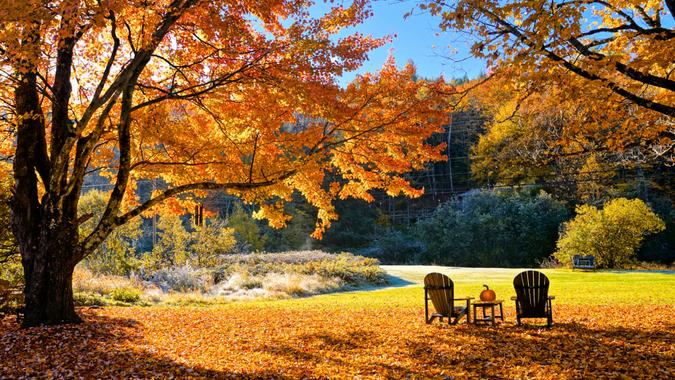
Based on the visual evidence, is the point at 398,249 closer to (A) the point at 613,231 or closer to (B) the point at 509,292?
(A) the point at 613,231

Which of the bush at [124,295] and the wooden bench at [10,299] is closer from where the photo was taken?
the wooden bench at [10,299]

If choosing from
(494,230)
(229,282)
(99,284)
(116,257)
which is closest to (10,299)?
(99,284)

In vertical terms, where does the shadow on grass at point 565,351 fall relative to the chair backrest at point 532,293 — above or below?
below

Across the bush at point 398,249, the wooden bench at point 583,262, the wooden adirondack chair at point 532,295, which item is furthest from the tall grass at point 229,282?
the bush at point 398,249

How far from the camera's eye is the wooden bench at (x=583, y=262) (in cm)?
2134

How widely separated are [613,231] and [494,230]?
385 inches

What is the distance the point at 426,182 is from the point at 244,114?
38.1 metres

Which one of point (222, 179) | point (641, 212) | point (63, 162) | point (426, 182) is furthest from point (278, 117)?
point (426, 182)

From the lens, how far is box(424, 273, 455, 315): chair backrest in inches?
295

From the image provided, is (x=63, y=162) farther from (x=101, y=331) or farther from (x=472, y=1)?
(x=472, y=1)

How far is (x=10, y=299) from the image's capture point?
847 centimetres

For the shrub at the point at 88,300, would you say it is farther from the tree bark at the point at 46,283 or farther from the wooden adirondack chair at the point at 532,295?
the wooden adirondack chair at the point at 532,295

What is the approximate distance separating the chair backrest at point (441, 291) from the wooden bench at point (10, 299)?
20.8 ft

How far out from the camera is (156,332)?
718 cm
